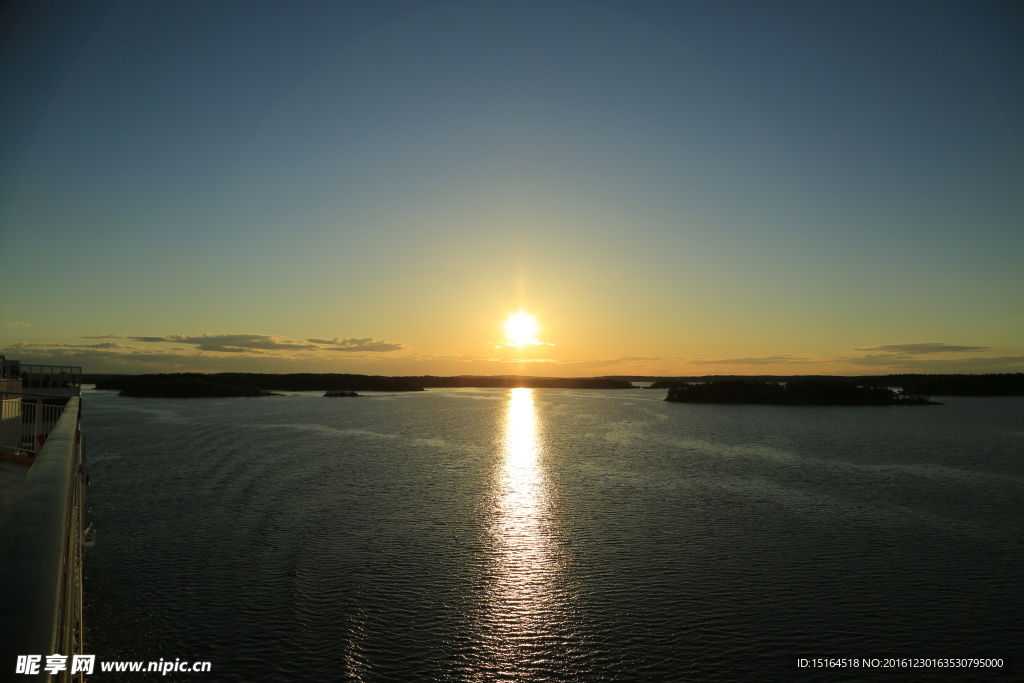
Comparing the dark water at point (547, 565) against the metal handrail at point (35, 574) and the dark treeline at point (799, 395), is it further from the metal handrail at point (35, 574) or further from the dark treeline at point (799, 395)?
the dark treeline at point (799, 395)

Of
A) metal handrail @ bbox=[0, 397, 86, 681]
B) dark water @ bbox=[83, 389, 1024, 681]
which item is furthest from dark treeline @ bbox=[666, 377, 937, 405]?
metal handrail @ bbox=[0, 397, 86, 681]

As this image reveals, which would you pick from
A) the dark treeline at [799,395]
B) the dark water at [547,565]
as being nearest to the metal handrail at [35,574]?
the dark water at [547,565]

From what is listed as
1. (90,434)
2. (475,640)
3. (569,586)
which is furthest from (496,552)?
(90,434)

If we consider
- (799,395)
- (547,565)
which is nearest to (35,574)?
(547,565)

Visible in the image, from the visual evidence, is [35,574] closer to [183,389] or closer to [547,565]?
[547,565]

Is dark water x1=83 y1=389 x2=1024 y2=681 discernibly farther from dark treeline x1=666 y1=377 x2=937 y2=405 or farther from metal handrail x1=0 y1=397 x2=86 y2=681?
dark treeline x1=666 y1=377 x2=937 y2=405

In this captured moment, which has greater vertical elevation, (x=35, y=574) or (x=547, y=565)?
(x=35, y=574)

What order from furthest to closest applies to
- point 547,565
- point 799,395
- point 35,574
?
point 799,395, point 547,565, point 35,574
